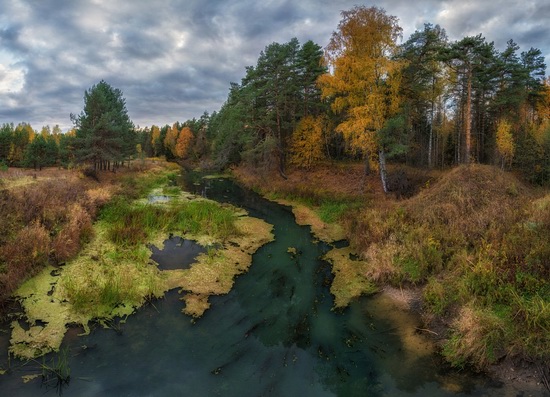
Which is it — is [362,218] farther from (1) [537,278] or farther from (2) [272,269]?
(1) [537,278]

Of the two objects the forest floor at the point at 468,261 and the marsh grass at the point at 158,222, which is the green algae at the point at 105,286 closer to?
the marsh grass at the point at 158,222

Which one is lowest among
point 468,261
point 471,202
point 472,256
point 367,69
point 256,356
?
point 256,356

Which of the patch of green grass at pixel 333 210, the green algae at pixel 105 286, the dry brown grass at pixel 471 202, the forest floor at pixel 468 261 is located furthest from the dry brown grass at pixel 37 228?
the dry brown grass at pixel 471 202

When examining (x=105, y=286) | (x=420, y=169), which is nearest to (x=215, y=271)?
(x=105, y=286)

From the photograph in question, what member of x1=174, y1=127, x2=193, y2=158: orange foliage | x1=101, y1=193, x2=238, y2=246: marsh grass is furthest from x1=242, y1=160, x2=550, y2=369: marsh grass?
x1=174, y1=127, x2=193, y2=158: orange foliage

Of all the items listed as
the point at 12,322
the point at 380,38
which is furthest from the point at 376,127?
the point at 12,322

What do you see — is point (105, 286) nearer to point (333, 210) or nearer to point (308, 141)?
point (333, 210)
